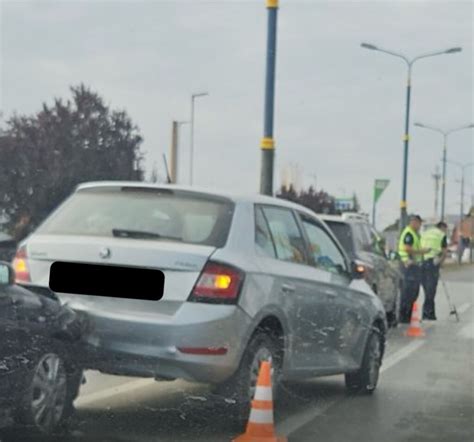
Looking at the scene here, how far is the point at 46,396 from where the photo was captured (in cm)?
336

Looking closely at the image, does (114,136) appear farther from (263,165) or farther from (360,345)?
(360,345)

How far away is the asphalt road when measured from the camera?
376 centimetres

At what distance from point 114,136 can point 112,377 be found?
1.18 m

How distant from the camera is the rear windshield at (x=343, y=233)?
382 inches

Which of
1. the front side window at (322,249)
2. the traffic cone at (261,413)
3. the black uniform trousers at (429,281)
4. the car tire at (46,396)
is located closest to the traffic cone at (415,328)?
the black uniform trousers at (429,281)

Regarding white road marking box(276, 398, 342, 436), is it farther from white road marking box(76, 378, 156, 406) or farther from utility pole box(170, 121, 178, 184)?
utility pole box(170, 121, 178, 184)

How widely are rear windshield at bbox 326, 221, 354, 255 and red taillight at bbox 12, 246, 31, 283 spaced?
595cm

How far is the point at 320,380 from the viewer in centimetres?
666

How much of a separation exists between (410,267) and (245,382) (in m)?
9.87

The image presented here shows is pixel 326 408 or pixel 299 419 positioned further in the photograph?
pixel 326 408

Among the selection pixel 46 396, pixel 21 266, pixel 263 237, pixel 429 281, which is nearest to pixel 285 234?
pixel 263 237

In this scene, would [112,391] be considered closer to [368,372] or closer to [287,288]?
[287,288]

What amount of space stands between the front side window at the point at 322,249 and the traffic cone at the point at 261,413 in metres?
1.39

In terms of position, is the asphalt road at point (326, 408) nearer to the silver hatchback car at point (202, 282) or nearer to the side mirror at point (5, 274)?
the silver hatchback car at point (202, 282)
